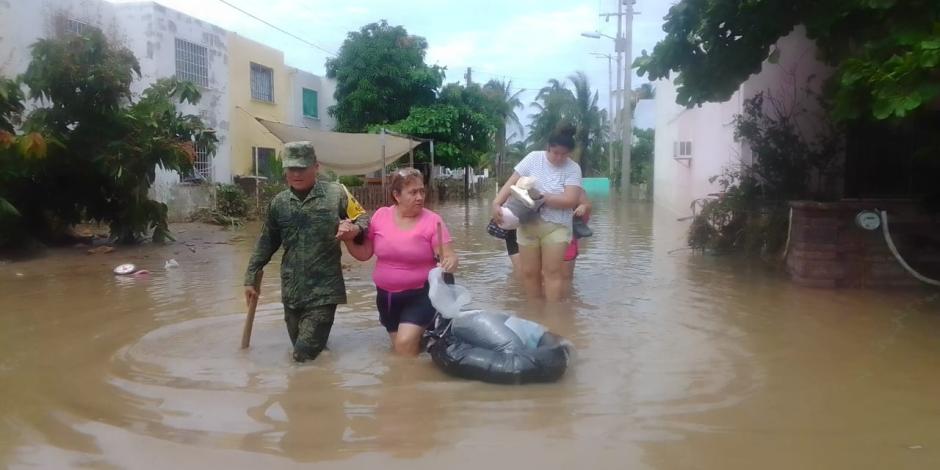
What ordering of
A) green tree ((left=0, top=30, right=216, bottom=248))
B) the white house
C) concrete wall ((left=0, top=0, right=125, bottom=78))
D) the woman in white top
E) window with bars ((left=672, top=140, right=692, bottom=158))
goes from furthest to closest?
window with bars ((left=672, top=140, right=692, bottom=158)) < concrete wall ((left=0, top=0, right=125, bottom=78)) < green tree ((left=0, top=30, right=216, bottom=248)) < the white house < the woman in white top

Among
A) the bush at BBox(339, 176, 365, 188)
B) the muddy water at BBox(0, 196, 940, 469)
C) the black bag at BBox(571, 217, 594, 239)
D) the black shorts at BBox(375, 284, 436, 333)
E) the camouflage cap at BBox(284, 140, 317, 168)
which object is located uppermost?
the camouflage cap at BBox(284, 140, 317, 168)

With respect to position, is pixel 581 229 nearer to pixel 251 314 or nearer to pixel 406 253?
pixel 406 253

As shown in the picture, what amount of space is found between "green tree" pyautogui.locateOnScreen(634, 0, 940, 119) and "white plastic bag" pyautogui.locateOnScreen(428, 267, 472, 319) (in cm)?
317

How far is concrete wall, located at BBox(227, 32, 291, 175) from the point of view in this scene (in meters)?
20.8

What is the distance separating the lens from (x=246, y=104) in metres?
21.5

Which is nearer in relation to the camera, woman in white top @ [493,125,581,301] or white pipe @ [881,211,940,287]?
woman in white top @ [493,125,581,301]

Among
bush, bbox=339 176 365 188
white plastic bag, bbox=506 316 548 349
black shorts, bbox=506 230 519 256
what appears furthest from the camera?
bush, bbox=339 176 365 188

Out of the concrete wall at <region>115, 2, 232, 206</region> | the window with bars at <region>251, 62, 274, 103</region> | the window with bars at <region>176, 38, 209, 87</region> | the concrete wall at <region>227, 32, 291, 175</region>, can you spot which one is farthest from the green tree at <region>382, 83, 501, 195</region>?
the window with bars at <region>176, 38, 209, 87</region>

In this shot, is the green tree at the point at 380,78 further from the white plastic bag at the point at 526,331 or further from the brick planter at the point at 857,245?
the white plastic bag at the point at 526,331

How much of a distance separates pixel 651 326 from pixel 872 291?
2.53 m

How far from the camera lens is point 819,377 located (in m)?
4.41

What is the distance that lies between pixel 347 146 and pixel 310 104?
886 centimetres

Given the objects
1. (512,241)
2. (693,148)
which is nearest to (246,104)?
(693,148)

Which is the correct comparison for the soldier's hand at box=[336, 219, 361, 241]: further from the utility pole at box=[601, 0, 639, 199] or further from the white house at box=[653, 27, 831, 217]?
the utility pole at box=[601, 0, 639, 199]
